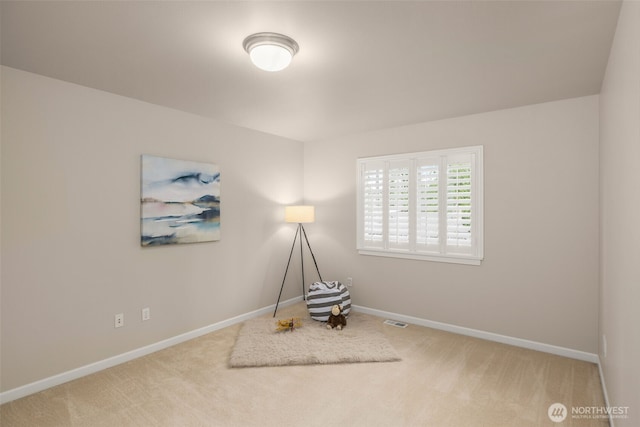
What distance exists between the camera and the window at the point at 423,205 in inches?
152

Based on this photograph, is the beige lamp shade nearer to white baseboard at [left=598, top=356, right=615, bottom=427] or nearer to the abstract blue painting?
the abstract blue painting

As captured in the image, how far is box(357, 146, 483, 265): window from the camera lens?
3857 mm

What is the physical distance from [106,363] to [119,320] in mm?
382

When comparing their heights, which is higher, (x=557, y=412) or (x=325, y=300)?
(x=325, y=300)

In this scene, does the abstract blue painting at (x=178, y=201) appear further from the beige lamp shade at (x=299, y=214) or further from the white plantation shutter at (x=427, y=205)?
the white plantation shutter at (x=427, y=205)

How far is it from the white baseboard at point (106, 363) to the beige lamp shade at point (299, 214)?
140cm

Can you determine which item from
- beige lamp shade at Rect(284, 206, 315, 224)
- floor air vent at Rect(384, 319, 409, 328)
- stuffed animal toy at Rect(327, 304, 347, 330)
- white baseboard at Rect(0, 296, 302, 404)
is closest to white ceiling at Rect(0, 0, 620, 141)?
beige lamp shade at Rect(284, 206, 315, 224)

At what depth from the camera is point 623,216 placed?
190cm

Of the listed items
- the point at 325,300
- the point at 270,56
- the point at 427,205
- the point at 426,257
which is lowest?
the point at 325,300

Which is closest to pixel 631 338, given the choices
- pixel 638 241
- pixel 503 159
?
pixel 638 241

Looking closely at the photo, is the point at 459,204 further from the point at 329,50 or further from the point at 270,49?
the point at 270,49

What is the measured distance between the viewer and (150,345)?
3.46 metres

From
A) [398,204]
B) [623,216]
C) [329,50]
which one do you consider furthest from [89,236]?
[623,216]

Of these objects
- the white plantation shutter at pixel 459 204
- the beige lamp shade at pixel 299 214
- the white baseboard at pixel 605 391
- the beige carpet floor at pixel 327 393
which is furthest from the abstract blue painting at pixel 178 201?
the white baseboard at pixel 605 391
